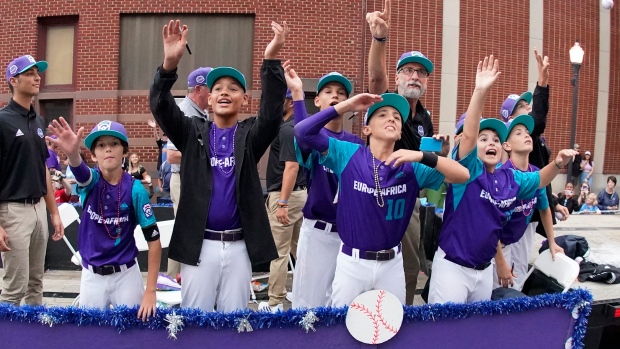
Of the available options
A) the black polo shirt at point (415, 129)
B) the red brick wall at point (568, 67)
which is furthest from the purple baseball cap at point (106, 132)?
the red brick wall at point (568, 67)

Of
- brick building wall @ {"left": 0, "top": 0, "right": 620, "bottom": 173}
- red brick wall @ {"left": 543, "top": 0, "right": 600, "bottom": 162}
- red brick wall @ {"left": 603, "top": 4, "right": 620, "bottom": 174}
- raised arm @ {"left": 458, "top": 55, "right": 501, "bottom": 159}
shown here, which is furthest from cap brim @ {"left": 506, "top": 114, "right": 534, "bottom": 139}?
red brick wall @ {"left": 603, "top": 4, "right": 620, "bottom": 174}

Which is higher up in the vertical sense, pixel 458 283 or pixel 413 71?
pixel 413 71

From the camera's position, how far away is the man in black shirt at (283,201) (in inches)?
166

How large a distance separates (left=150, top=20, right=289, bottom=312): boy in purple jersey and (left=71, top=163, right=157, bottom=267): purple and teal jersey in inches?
13.9

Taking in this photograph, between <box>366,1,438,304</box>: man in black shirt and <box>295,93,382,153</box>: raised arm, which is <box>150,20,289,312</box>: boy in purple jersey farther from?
<box>366,1,438,304</box>: man in black shirt

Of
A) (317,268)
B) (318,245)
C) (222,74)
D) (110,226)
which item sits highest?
(222,74)

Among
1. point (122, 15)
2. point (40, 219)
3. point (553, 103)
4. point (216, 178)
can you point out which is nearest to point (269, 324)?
point (216, 178)

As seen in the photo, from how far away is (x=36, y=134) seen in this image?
3992 millimetres

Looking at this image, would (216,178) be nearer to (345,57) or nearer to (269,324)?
(269,324)

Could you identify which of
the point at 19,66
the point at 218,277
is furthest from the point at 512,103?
the point at 19,66

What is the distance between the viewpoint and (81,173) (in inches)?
113

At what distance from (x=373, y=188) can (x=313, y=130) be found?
1.51 feet

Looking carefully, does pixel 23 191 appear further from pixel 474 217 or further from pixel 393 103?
pixel 474 217

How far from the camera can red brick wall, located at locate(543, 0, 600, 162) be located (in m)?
13.4
